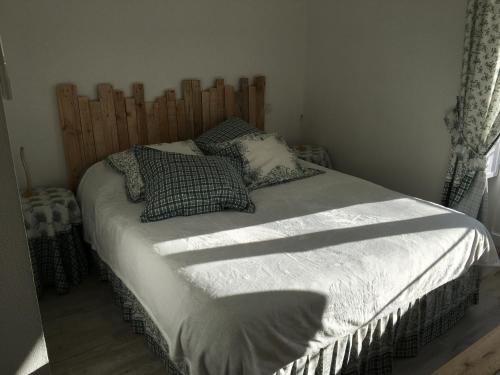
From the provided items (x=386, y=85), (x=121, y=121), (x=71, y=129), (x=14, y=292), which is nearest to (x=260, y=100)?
(x=386, y=85)

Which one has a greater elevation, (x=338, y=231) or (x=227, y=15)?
(x=227, y=15)

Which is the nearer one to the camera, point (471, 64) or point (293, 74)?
point (471, 64)

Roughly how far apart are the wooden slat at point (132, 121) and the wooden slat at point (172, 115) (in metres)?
0.25

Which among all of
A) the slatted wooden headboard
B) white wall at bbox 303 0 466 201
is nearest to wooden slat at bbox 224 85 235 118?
the slatted wooden headboard

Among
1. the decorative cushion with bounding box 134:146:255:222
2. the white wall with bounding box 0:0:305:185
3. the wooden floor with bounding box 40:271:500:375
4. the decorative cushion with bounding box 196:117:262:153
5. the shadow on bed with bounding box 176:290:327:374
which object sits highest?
the white wall with bounding box 0:0:305:185

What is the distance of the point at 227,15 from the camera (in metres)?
3.30

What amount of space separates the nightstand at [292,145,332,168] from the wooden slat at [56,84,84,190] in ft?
5.28

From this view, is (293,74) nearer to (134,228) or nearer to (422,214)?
(422,214)

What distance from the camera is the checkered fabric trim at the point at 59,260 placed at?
8.40 ft

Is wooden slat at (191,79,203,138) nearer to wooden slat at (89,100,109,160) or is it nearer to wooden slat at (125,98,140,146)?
wooden slat at (125,98,140,146)

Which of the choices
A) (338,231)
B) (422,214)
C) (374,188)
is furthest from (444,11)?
(338,231)

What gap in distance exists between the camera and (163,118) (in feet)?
10.5

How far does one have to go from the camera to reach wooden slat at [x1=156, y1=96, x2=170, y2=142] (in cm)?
316

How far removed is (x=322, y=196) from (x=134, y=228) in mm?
1106
